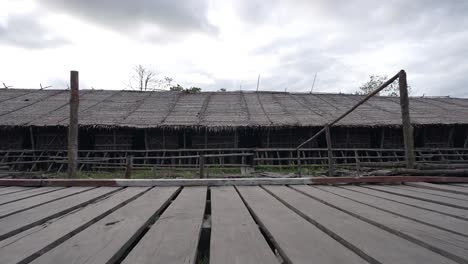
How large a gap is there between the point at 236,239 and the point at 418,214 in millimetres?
1068

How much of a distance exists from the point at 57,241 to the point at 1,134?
47.6 ft

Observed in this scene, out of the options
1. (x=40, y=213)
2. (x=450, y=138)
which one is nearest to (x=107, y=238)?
(x=40, y=213)

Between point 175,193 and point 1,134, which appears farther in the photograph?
point 1,134

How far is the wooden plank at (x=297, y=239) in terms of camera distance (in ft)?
2.75

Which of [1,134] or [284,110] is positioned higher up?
[284,110]

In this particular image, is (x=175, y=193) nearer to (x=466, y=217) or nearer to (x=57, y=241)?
(x=57, y=241)

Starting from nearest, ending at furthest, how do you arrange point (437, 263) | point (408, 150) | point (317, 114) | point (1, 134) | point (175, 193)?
point (437, 263) → point (175, 193) → point (408, 150) → point (1, 134) → point (317, 114)

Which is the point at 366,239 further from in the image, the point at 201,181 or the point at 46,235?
the point at 201,181

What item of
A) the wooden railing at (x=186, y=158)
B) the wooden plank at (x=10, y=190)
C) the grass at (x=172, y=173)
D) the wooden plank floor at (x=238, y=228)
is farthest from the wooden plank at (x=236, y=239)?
the wooden railing at (x=186, y=158)

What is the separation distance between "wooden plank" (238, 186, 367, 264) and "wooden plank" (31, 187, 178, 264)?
0.61 meters

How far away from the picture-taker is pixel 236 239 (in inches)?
39.5

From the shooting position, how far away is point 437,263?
788 mm

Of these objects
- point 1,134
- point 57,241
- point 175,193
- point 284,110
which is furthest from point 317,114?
point 1,134

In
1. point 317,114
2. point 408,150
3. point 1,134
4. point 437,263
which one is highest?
point 317,114
